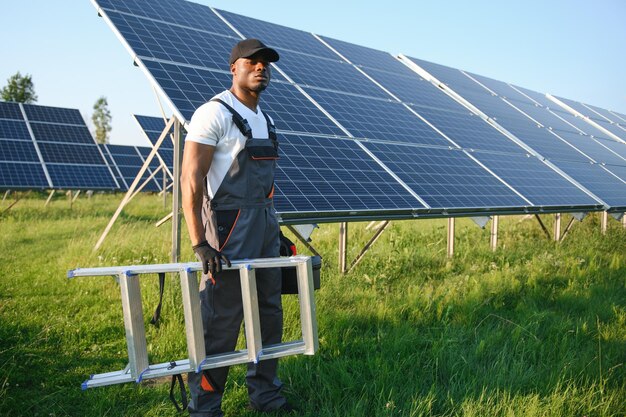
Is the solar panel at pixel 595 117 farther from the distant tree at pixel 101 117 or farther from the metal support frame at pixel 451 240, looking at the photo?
the distant tree at pixel 101 117

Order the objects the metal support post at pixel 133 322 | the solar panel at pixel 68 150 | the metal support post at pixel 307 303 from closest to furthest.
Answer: the metal support post at pixel 133 322 < the metal support post at pixel 307 303 < the solar panel at pixel 68 150

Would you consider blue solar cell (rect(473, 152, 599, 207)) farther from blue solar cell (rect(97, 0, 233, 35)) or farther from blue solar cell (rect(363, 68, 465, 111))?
blue solar cell (rect(97, 0, 233, 35))

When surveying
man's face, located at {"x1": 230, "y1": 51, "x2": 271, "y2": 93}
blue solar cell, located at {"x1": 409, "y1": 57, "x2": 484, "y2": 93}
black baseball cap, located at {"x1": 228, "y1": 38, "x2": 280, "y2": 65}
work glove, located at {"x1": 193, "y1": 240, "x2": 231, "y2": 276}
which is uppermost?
blue solar cell, located at {"x1": 409, "y1": 57, "x2": 484, "y2": 93}

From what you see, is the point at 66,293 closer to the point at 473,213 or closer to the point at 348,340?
the point at 348,340

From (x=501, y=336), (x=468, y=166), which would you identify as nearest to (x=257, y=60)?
(x=501, y=336)

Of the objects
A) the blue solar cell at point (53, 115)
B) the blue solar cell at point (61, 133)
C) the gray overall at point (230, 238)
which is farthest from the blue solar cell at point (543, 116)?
the blue solar cell at point (53, 115)

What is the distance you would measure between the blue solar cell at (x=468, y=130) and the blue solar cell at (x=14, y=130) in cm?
1199

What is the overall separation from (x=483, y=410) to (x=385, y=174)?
3.46 metres

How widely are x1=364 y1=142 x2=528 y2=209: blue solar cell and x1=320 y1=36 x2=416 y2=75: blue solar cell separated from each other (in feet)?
10.5

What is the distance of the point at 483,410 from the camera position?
346 cm

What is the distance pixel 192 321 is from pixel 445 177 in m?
5.16

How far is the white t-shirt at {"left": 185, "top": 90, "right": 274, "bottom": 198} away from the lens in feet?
10.1

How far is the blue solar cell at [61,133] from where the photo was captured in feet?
54.6

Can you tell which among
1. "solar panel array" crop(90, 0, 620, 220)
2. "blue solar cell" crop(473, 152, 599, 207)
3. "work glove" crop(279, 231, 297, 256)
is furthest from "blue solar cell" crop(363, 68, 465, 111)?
"work glove" crop(279, 231, 297, 256)
